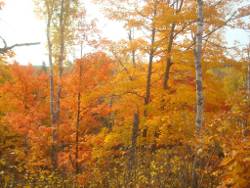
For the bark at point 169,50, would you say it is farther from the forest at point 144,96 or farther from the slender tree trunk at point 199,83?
the slender tree trunk at point 199,83

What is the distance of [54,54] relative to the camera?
1916 cm

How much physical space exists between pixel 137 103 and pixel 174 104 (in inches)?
68.5

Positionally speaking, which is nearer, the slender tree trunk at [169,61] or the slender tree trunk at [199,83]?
the slender tree trunk at [199,83]

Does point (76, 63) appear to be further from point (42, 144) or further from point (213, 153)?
point (213, 153)

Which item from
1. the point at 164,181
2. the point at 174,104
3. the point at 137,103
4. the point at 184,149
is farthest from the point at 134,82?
the point at 164,181

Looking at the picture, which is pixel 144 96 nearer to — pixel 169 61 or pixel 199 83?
pixel 169 61

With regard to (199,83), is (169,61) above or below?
above

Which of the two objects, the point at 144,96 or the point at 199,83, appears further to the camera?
the point at 144,96

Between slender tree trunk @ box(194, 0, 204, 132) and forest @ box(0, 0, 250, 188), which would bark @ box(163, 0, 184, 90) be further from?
slender tree trunk @ box(194, 0, 204, 132)

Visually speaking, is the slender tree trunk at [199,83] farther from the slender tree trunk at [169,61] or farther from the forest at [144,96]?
the slender tree trunk at [169,61]

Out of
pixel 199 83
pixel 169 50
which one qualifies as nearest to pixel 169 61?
pixel 169 50

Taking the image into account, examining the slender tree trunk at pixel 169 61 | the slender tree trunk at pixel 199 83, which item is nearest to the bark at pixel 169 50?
the slender tree trunk at pixel 169 61

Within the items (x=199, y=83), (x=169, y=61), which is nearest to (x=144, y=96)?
(x=169, y=61)

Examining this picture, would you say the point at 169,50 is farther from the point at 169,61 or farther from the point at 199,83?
the point at 199,83
